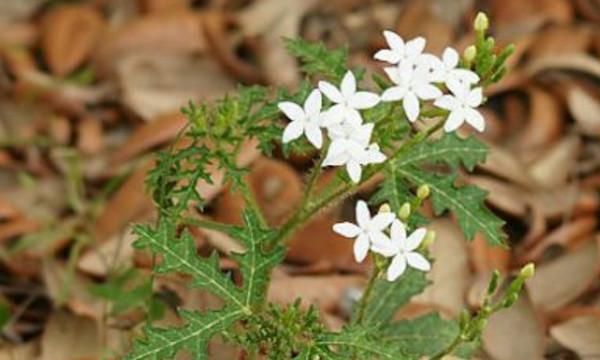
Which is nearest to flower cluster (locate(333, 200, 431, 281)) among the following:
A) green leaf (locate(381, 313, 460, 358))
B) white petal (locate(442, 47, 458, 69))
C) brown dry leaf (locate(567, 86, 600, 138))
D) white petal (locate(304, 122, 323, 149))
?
white petal (locate(304, 122, 323, 149))

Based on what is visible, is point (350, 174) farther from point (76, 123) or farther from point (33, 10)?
point (33, 10)

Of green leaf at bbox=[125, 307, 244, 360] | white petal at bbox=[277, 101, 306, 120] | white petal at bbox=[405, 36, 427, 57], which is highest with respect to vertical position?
white petal at bbox=[405, 36, 427, 57]

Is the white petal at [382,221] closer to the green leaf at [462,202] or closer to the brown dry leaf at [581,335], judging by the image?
the green leaf at [462,202]

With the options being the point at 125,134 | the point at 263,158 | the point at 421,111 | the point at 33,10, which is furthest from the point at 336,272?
the point at 33,10

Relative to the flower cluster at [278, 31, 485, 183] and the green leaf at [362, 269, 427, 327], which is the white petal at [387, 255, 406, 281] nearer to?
the flower cluster at [278, 31, 485, 183]

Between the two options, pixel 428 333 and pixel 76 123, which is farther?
pixel 76 123
